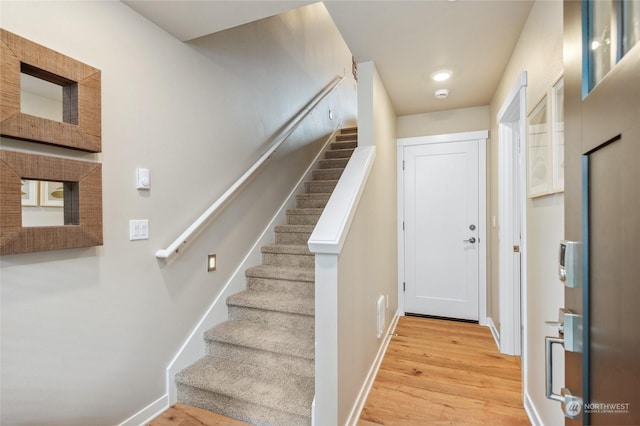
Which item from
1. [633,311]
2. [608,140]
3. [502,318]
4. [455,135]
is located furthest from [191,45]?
[502,318]

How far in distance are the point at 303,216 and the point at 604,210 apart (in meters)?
2.60

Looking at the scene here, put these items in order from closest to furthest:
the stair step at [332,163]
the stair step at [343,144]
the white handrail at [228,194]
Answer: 1. the white handrail at [228,194]
2. the stair step at [332,163]
3. the stair step at [343,144]

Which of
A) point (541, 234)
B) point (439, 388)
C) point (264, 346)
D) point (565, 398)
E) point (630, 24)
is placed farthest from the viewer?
point (439, 388)

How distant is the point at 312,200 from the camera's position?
11.0 ft

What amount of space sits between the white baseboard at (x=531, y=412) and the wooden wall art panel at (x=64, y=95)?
2640mm

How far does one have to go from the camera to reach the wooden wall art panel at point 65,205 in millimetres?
1130

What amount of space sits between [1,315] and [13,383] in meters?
0.28

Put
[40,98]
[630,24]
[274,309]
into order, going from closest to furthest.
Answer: [630,24] → [40,98] → [274,309]

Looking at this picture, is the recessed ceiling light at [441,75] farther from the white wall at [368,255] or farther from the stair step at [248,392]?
the stair step at [248,392]

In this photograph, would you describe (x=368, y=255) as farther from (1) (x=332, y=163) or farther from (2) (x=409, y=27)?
(1) (x=332, y=163)

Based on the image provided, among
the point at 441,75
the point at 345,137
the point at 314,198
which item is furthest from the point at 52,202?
the point at 345,137

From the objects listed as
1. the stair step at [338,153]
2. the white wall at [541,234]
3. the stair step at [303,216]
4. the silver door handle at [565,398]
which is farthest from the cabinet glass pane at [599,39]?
the stair step at [338,153]

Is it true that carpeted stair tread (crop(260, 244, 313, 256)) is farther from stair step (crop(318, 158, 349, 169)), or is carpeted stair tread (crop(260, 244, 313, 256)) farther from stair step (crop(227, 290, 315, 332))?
stair step (crop(318, 158, 349, 169))

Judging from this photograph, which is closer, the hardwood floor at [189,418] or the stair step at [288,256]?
the hardwood floor at [189,418]
